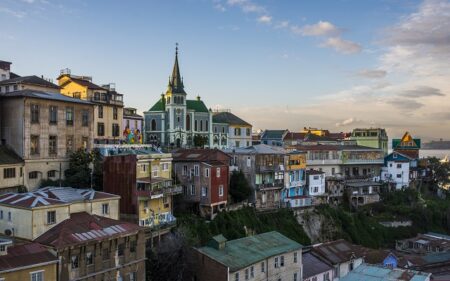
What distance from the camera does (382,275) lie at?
→ 3569 centimetres

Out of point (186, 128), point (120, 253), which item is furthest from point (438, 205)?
point (120, 253)

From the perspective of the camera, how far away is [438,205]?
7869 cm

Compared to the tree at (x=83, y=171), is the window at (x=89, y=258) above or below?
below

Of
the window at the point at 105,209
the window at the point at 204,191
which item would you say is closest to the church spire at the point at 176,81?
the window at the point at 204,191

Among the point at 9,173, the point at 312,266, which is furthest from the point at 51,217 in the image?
the point at 312,266

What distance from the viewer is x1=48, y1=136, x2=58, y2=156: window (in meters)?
45.9

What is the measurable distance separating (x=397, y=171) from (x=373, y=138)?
15.8m

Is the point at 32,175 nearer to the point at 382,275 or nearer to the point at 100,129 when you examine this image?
the point at 100,129

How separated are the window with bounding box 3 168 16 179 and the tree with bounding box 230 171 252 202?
77.6ft

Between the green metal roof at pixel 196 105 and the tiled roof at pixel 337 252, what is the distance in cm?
4273

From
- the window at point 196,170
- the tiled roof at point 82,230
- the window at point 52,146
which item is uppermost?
the window at point 52,146

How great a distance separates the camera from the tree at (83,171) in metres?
45.4

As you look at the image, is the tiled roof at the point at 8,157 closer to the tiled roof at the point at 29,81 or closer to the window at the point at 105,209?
the tiled roof at the point at 29,81

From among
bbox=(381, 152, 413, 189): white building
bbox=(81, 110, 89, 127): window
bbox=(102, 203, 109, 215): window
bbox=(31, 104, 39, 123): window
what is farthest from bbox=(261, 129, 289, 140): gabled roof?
bbox=(102, 203, 109, 215): window
